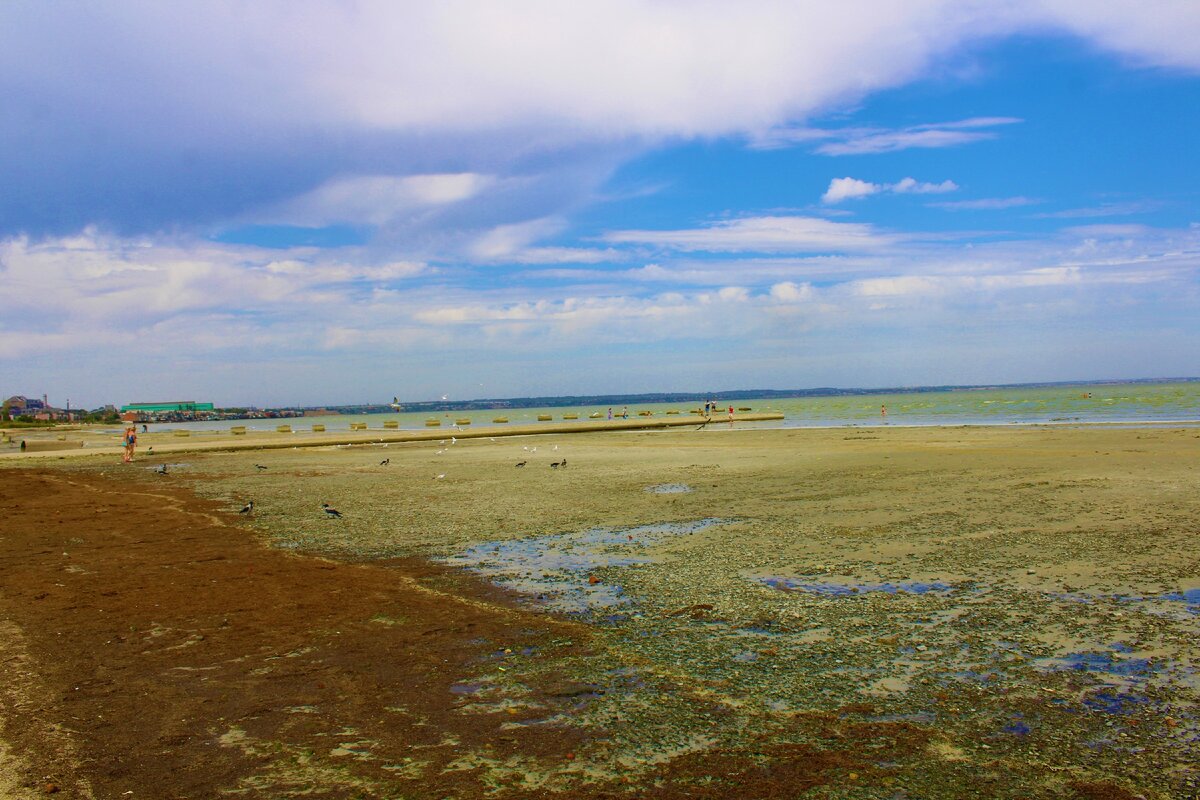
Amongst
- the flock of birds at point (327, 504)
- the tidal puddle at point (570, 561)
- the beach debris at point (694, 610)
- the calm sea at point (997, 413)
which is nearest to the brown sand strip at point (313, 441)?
the flock of birds at point (327, 504)

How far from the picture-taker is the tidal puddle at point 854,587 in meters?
10.0

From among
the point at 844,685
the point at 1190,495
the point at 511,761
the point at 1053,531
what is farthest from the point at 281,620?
the point at 1190,495

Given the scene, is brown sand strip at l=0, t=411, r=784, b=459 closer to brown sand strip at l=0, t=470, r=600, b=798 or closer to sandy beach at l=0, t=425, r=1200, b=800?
sandy beach at l=0, t=425, r=1200, b=800

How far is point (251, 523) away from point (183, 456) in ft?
102

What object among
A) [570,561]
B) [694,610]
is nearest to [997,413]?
[570,561]

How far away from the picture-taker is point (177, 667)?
305 inches

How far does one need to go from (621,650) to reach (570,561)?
486cm

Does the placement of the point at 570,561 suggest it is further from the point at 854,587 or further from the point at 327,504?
the point at 327,504

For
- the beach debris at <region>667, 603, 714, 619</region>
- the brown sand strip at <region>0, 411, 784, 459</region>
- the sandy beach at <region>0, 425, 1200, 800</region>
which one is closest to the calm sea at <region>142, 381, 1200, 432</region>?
the brown sand strip at <region>0, 411, 784, 459</region>

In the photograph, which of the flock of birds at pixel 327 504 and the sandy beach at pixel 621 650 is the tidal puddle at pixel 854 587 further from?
the flock of birds at pixel 327 504

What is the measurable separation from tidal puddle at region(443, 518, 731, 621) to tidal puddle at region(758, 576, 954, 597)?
7.23 feet

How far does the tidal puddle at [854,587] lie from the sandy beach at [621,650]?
6cm

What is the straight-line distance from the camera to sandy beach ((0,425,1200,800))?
5410 millimetres

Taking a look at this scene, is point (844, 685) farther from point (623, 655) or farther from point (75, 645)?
point (75, 645)
